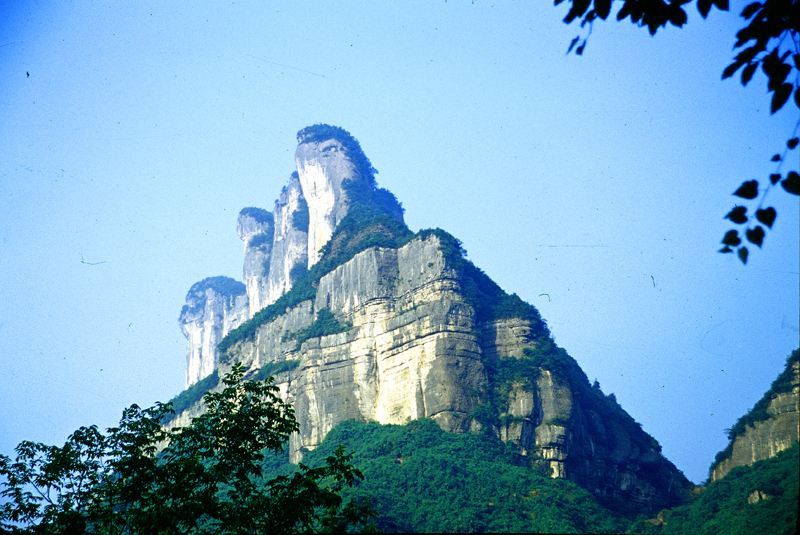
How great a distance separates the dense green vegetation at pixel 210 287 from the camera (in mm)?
124781

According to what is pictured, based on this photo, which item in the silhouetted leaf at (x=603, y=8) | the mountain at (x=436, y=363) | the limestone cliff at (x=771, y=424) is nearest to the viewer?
the silhouetted leaf at (x=603, y=8)

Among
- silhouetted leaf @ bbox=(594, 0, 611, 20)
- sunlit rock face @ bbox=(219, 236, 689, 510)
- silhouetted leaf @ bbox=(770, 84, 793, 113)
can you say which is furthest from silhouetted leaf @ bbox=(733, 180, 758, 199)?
sunlit rock face @ bbox=(219, 236, 689, 510)

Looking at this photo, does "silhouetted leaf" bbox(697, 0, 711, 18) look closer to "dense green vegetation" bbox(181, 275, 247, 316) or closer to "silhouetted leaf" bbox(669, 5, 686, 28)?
"silhouetted leaf" bbox(669, 5, 686, 28)

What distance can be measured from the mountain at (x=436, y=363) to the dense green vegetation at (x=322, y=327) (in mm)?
130

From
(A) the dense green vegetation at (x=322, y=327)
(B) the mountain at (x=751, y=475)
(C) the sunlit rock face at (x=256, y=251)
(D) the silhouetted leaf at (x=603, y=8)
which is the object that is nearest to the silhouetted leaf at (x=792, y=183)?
(D) the silhouetted leaf at (x=603, y=8)

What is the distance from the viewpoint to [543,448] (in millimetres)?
53969

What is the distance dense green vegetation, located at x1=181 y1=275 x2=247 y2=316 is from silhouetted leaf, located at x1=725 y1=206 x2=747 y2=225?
122 m

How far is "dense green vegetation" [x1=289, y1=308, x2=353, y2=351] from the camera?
2530 inches

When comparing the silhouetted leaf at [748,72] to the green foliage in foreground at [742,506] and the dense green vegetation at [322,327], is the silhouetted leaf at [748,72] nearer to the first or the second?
the green foliage in foreground at [742,506]

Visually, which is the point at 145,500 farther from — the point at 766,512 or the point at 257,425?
the point at 766,512

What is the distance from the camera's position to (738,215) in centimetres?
545

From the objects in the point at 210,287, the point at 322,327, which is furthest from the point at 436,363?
the point at 210,287

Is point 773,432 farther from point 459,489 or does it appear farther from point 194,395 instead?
point 194,395

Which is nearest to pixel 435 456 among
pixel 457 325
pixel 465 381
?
pixel 465 381
